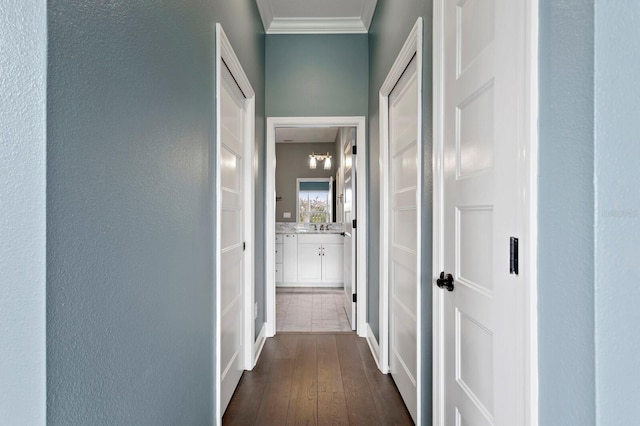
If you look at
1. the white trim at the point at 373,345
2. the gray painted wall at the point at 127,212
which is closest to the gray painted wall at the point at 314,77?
the gray painted wall at the point at 127,212

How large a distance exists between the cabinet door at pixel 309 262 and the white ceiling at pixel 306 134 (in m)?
2.16

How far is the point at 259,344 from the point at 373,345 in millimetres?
924

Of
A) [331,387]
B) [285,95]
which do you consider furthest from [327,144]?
[331,387]

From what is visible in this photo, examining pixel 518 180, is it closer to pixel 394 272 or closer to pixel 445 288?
pixel 445 288

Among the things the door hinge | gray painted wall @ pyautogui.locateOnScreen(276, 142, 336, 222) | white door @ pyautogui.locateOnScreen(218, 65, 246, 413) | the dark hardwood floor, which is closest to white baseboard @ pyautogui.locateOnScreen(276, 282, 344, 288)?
gray painted wall @ pyautogui.locateOnScreen(276, 142, 336, 222)

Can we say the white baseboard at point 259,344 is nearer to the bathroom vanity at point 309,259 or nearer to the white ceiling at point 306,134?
the bathroom vanity at point 309,259

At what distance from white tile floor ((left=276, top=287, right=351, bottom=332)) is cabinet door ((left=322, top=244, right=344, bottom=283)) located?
0.19 metres

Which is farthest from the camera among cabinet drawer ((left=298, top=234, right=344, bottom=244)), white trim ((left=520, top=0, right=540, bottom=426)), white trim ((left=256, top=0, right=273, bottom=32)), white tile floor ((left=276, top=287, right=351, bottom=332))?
cabinet drawer ((left=298, top=234, right=344, bottom=244))

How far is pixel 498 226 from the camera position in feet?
3.22

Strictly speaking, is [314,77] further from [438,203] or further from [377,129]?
[438,203]

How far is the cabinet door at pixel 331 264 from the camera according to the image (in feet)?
18.1

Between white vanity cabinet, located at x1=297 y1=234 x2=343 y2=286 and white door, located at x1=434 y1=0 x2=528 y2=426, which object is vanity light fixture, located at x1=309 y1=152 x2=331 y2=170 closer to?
white vanity cabinet, located at x1=297 y1=234 x2=343 y2=286

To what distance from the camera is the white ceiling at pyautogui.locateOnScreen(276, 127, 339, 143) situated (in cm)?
649

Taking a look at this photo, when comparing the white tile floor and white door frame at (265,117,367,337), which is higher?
white door frame at (265,117,367,337)
